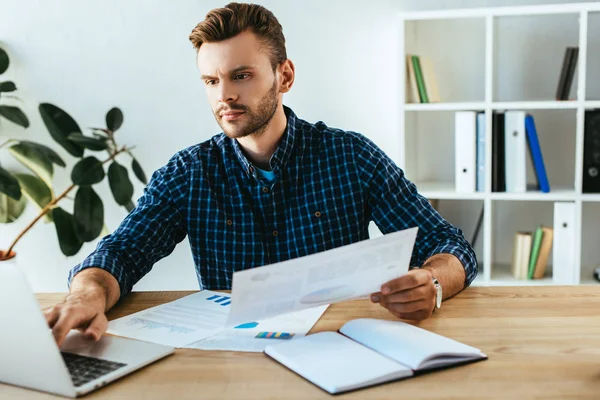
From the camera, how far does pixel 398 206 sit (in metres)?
1.73

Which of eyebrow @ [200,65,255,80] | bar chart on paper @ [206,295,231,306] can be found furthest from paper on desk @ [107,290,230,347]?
eyebrow @ [200,65,255,80]

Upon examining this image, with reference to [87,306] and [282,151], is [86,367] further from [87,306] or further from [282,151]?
[282,151]

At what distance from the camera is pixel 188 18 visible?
2.96 meters

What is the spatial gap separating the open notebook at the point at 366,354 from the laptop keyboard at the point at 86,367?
238 millimetres

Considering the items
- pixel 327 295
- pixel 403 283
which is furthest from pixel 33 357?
pixel 403 283

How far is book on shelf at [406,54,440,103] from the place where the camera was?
271cm

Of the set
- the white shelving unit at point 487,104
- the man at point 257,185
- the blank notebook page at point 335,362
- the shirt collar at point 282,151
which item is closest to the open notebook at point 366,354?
the blank notebook page at point 335,362

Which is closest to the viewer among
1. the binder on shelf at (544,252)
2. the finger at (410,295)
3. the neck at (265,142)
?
the finger at (410,295)

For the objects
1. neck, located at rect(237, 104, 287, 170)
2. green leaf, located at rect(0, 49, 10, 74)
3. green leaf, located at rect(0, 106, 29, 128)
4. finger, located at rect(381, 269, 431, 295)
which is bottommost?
finger, located at rect(381, 269, 431, 295)

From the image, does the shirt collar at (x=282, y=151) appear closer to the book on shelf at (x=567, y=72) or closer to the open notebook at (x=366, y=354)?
the open notebook at (x=366, y=354)

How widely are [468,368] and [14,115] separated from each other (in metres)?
2.30

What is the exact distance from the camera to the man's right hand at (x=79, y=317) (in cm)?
111

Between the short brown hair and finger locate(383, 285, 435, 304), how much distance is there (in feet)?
2.56

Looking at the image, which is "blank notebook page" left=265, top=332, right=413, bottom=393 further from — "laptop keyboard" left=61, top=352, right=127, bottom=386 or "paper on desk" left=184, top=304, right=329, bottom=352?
"laptop keyboard" left=61, top=352, right=127, bottom=386
